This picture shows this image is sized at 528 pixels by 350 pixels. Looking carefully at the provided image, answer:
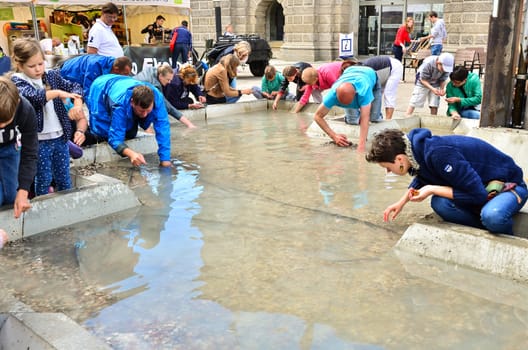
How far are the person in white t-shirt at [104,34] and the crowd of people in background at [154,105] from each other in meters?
0.01

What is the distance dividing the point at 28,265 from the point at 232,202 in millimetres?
1672

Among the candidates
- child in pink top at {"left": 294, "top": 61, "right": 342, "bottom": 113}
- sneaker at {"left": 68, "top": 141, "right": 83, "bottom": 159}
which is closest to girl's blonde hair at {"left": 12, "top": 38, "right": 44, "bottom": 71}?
sneaker at {"left": 68, "top": 141, "right": 83, "bottom": 159}

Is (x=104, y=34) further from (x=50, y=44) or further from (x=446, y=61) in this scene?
(x=50, y=44)

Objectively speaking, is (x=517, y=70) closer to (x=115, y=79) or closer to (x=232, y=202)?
(x=232, y=202)

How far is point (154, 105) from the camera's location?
546 cm

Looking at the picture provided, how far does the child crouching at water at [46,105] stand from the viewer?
3.72 m

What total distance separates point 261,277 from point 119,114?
2.96 m

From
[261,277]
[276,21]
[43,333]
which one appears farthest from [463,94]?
[276,21]

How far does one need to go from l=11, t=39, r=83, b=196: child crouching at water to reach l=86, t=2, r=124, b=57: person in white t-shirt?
312cm

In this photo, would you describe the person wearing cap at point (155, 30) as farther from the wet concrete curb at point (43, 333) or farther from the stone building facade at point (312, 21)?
the wet concrete curb at point (43, 333)

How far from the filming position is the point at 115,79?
5672 millimetres

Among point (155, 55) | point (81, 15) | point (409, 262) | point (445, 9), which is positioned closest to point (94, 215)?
point (409, 262)

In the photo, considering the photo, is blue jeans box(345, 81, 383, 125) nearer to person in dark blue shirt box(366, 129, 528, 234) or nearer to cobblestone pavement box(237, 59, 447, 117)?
cobblestone pavement box(237, 59, 447, 117)

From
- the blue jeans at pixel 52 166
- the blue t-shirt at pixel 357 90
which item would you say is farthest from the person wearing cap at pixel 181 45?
the blue jeans at pixel 52 166
